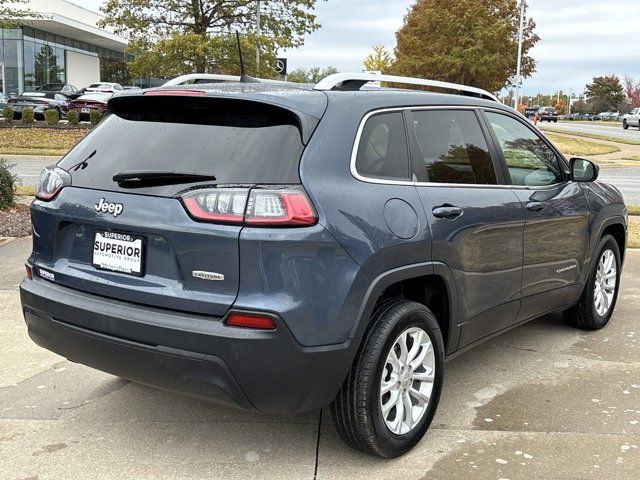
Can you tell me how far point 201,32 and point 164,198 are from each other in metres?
24.8

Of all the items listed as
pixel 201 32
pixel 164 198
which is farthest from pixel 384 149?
pixel 201 32

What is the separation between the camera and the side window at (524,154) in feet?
14.2

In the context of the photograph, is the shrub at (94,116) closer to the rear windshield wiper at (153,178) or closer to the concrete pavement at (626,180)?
the concrete pavement at (626,180)

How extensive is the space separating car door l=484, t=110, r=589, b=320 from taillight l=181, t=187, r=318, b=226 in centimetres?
180

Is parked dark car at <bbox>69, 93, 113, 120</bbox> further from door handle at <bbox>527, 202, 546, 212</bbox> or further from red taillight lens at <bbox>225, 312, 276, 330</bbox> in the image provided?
red taillight lens at <bbox>225, 312, 276, 330</bbox>

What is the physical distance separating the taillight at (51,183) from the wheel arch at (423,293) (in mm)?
1539

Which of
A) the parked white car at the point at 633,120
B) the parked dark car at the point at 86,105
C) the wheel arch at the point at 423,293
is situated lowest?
the wheel arch at the point at 423,293

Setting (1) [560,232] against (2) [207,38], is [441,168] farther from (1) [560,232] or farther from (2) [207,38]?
(2) [207,38]

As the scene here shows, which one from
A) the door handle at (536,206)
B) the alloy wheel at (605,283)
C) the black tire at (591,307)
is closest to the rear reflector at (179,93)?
the door handle at (536,206)

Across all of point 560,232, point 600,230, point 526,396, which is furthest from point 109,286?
point 600,230

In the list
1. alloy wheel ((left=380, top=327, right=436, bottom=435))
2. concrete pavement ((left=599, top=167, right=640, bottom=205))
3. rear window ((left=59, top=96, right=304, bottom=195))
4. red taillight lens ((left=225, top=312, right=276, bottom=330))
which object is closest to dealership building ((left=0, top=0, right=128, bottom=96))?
concrete pavement ((left=599, top=167, right=640, bottom=205))

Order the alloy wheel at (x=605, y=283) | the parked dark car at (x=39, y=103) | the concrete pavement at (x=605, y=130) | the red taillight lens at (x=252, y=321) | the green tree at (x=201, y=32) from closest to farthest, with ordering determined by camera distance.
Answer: the red taillight lens at (x=252, y=321) < the alloy wheel at (x=605, y=283) < the green tree at (x=201, y=32) < the parked dark car at (x=39, y=103) < the concrete pavement at (x=605, y=130)

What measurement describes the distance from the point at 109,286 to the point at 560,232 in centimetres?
293

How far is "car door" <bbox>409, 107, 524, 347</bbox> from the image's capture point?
355cm
